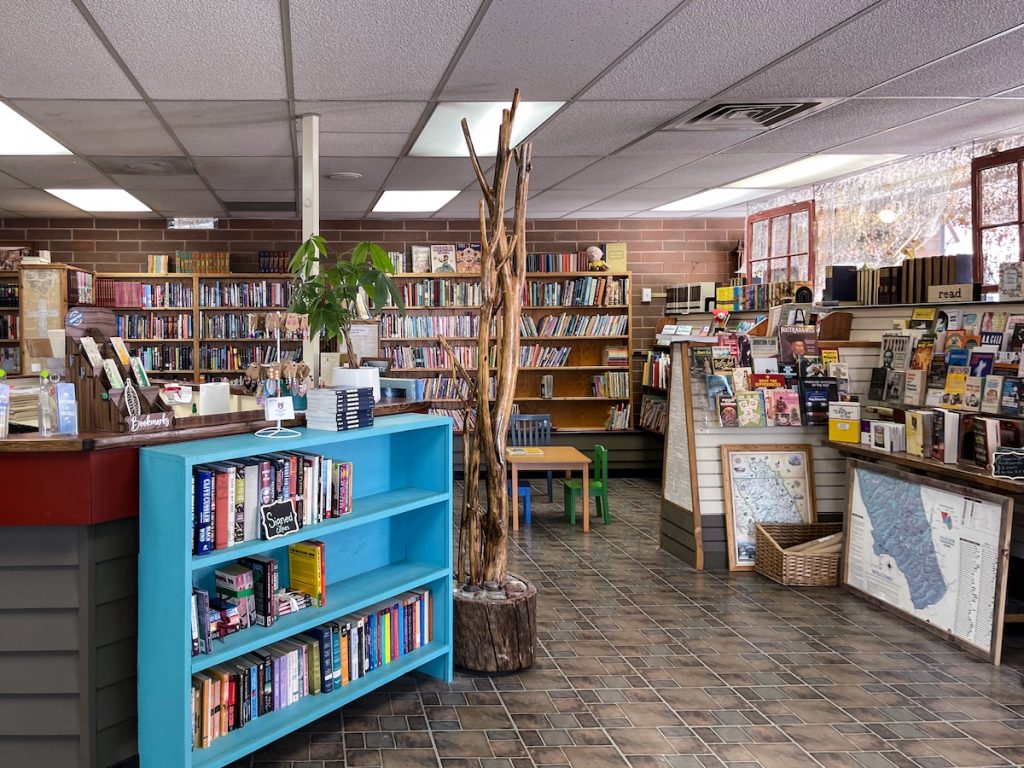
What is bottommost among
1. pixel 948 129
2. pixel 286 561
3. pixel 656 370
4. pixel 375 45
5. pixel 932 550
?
pixel 932 550

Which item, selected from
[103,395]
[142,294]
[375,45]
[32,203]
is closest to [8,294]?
[32,203]

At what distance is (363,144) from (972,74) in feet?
11.3

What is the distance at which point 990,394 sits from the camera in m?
3.87

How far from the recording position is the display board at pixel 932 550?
3504 mm

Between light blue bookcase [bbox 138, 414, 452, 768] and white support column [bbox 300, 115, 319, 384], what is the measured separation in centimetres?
124

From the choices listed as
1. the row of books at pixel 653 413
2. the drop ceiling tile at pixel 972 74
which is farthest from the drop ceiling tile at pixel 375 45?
the row of books at pixel 653 413

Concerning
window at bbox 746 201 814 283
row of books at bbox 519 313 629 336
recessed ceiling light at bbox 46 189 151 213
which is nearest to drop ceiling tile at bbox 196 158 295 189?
recessed ceiling light at bbox 46 189 151 213

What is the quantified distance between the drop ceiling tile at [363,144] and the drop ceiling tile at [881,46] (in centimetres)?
207

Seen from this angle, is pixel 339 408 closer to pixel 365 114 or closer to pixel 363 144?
pixel 365 114

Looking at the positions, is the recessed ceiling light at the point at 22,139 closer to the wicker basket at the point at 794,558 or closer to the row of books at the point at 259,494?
the row of books at the point at 259,494

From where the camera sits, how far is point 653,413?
8.16m

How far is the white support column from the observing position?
4340 mm

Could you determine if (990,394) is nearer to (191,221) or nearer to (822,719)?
(822,719)

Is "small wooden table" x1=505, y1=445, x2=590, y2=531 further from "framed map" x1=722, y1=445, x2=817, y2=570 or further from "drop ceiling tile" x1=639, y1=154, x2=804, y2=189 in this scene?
"drop ceiling tile" x1=639, y1=154, x2=804, y2=189
